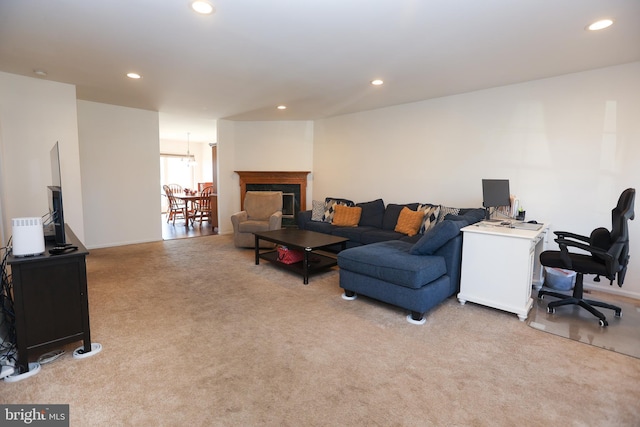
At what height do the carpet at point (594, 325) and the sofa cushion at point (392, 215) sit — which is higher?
the sofa cushion at point (392, 215)

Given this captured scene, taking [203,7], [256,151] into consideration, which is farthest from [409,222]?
[256,151]

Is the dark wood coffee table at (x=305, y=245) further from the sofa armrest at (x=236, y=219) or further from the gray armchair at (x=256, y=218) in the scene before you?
the sofa armrest at (x=236, y=219)

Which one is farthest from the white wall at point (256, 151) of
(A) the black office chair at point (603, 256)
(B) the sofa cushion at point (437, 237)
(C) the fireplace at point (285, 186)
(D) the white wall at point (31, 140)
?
(A) the black office chair at point (603, 256)

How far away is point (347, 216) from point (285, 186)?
1990 mm

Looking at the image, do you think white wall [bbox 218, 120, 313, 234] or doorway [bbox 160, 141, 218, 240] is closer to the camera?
white wall [bbox 218, 120, 313, 234]

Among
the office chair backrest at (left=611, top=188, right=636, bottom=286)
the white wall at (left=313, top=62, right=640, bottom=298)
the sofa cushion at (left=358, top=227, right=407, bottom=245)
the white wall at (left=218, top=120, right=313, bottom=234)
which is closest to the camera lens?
the office chair backrest at (left=611, top=188, right=636, bottom=286)

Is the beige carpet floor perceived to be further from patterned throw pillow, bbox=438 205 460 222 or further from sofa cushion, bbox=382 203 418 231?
sofa cushion, bbox=382 203 418 231

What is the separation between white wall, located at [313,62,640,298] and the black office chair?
2.69 feet

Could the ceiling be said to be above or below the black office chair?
above

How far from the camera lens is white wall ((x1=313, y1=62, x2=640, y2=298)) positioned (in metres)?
3.31

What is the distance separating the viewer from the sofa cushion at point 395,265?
2.72 m

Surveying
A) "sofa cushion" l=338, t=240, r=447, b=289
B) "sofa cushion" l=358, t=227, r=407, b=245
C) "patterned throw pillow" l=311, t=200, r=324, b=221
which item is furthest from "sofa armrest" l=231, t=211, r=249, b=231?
"sofa cushion" l=338, t=240, r=447, b=289

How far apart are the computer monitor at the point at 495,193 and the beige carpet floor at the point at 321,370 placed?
1179 mm

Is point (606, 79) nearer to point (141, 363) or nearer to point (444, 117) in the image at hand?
point (444, 117)
